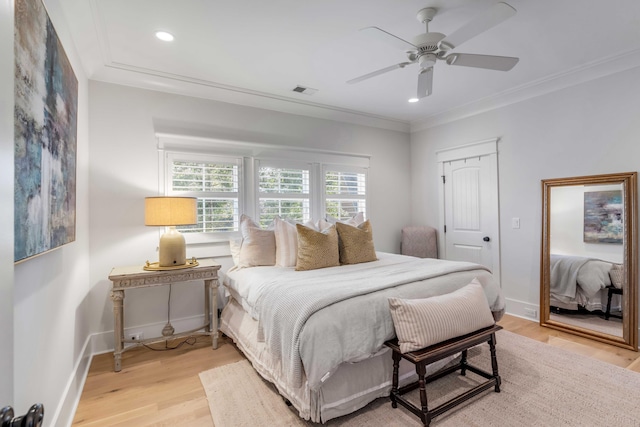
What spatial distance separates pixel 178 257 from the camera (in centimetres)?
287

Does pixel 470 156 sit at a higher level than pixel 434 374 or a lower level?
higher

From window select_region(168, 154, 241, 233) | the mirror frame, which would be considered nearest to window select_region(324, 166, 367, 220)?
window select_region(168, 154, 241, 233)

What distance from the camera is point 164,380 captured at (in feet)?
7.86

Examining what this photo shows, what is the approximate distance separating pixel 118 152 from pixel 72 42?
3.25ft

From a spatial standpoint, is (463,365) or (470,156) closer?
(463,365)

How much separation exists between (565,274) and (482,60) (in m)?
2.48

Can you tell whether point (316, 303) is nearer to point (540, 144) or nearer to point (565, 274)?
point (565, 274)

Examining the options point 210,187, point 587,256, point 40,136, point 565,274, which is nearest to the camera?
point 40,136

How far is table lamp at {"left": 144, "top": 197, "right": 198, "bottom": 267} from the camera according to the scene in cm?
273

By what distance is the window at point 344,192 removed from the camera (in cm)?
428

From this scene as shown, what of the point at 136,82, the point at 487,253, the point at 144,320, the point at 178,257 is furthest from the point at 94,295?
the point at 487,253

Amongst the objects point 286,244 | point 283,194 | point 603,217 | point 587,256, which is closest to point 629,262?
point 587,256

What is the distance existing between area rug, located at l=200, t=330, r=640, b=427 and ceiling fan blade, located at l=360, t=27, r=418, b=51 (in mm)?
2349

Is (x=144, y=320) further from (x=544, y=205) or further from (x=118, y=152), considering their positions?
(x=544, y=205)
